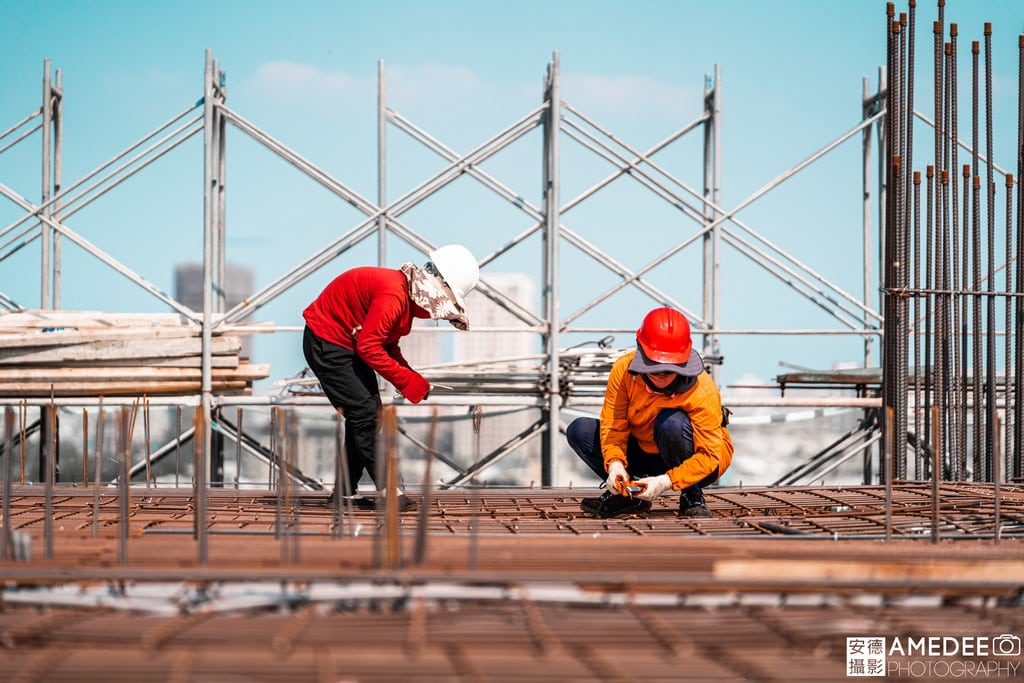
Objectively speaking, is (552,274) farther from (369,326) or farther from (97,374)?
(369,326)

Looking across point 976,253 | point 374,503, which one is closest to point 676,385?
point 374,503

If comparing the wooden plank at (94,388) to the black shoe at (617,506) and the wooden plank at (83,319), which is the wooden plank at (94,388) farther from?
the black shoe at (617,506)

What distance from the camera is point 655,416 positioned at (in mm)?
6035

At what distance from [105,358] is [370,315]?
17.3 ft

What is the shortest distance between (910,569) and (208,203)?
28.2 ft

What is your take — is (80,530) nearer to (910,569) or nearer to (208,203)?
(910,569)

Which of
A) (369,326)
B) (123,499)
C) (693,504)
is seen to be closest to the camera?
(123,499)

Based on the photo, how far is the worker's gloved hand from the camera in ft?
21.1

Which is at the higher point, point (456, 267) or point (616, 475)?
point (456, 267)

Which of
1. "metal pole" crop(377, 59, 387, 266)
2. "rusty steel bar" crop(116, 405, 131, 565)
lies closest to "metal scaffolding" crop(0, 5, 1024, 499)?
"metal pole" crop(377, 59, 387, 266)

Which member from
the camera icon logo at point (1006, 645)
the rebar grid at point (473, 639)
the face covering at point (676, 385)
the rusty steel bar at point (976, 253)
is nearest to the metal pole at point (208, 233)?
the face covering at point (676, 385)

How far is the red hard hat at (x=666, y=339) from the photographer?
569cm

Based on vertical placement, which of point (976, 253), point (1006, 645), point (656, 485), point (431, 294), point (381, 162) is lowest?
point (1006, 645)

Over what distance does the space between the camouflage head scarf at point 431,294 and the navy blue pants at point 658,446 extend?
3.05 feet
